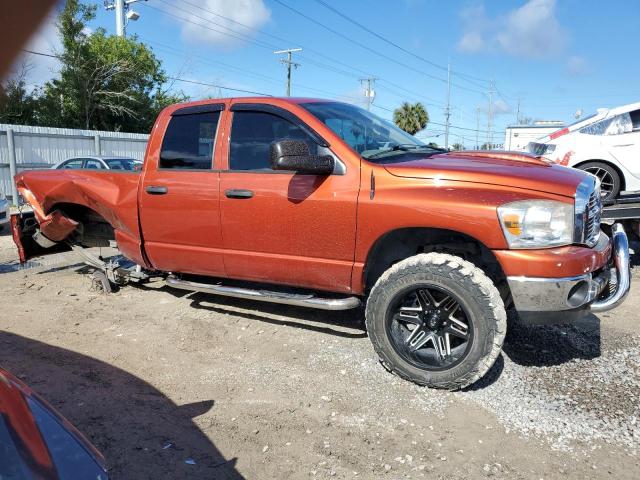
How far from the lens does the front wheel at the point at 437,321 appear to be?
323 centimetres

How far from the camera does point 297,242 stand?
3.89 m

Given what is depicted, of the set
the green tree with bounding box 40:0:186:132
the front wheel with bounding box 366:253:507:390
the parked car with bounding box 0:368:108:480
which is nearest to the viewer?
the parked car with bounding box 0:368:108:480

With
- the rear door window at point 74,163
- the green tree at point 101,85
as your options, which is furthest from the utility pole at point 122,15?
the rear door window at point 74,163

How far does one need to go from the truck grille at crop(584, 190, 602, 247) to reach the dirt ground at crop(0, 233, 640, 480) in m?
1.05

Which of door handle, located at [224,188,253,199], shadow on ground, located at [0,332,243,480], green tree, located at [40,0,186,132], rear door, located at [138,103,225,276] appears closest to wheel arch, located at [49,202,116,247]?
rear door, located at [138,103,225,276]

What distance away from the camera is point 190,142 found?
4.52m

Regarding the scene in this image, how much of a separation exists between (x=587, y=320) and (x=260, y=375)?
3.22 meters

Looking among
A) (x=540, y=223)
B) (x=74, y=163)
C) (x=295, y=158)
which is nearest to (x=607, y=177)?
(x=540, y=223)

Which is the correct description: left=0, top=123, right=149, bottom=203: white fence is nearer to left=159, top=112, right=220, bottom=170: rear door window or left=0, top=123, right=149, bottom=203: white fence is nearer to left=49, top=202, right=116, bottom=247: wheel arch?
left=49, top=202, right=116, bottom=247: wheel arch

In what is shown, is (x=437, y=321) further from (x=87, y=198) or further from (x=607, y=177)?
(x=607, y=177)

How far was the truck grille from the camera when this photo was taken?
10.9 feet

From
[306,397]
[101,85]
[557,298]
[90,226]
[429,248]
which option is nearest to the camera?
[557,298]

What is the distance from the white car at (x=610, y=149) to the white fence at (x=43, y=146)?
48.1ft

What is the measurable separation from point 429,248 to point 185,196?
2.16 metres
